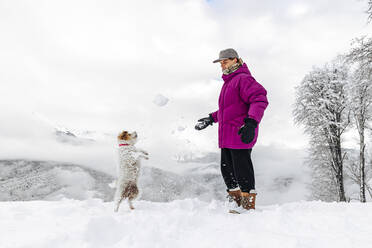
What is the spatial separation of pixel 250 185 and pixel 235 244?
1.84 m

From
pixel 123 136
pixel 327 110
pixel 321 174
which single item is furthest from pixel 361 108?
pixel 123 136

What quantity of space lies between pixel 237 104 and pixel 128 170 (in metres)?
1.91

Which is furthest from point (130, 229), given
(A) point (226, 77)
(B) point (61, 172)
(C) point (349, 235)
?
(B) point (61, 172)

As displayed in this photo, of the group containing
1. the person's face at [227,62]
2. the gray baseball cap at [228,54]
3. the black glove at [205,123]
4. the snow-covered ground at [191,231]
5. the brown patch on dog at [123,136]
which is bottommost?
the snow-covered ground at [191,231]

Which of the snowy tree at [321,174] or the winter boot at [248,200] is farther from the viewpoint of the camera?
the snowy tree at [321,174]

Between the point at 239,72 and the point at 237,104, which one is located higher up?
the point at 239,72

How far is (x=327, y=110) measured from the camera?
1277cm

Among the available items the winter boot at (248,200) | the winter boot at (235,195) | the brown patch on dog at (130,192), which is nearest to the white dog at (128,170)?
the brown patch on dog at (130,192)

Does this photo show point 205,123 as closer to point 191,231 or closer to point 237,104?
point 237,104

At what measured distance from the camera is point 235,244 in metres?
1.78

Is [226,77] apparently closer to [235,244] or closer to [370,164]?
[235,244]

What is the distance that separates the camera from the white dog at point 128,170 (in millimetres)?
3682

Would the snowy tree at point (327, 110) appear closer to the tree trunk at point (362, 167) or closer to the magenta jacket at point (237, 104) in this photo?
the tree trunk at point (362, 167)

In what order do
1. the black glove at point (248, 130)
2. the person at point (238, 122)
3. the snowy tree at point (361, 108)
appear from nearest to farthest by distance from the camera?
1. the black glove at point (248, 130)
2. the person at point (238, 122)
3. the snowy tree at point (361, 108)
